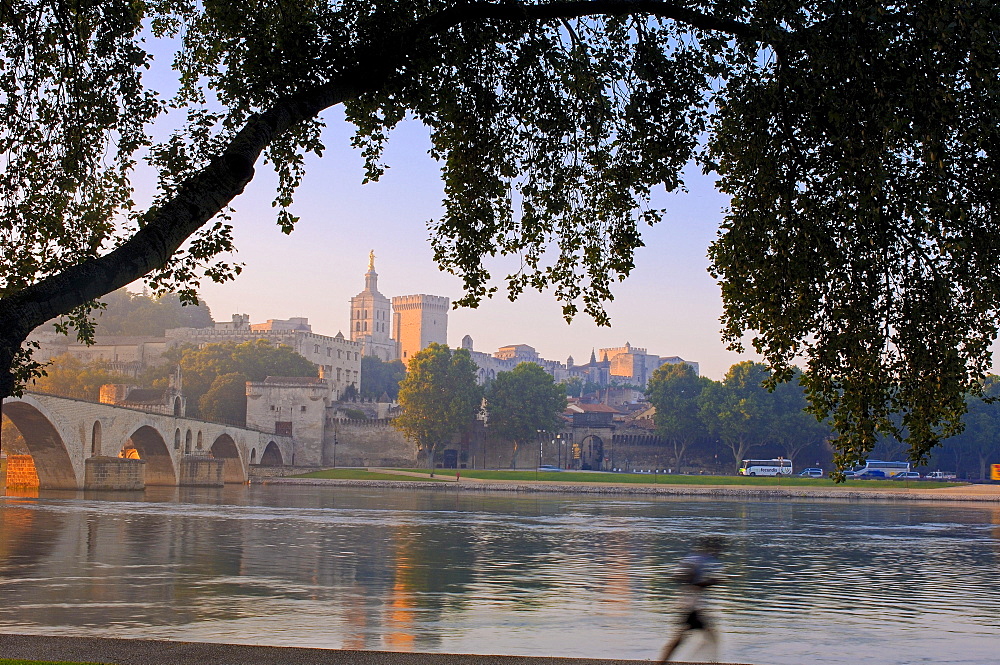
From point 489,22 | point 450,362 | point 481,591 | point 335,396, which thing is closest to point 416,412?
point 450,362

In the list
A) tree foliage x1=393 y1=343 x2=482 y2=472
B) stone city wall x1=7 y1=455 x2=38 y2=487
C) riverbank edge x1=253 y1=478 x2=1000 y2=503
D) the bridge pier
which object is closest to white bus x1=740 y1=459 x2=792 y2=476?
riverbank edge x1=253 y1=478 x2=1000 y2=503

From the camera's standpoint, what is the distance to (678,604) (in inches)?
685

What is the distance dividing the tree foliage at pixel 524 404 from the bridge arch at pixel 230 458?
79.7ft

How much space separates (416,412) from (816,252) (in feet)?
265

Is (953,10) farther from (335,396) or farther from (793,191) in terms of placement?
(335,396)

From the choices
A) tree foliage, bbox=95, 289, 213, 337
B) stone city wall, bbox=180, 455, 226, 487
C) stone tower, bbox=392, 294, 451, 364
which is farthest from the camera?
stone tower, bbox=392, 294, 451, 364

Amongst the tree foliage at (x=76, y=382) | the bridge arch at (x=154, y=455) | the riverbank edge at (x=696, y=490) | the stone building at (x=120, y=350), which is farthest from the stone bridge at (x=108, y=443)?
the stone building at (x=120, y=350)

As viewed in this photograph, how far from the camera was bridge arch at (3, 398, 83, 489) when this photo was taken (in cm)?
4822

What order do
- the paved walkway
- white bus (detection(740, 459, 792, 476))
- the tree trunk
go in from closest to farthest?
the paved walkway < white bus (detection(740, 459, 792, 476)) < the tree trunk

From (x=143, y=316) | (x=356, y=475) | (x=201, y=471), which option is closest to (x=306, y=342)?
(x=143, y=316)

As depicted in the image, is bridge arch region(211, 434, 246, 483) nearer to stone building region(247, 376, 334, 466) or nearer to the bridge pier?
stone building region(247, 376, 334, 466)

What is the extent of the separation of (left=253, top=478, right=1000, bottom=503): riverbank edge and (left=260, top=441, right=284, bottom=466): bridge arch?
20021 millimetres

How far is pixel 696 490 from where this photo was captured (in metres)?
64.6

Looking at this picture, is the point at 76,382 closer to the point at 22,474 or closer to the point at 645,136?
the point at 22,474
